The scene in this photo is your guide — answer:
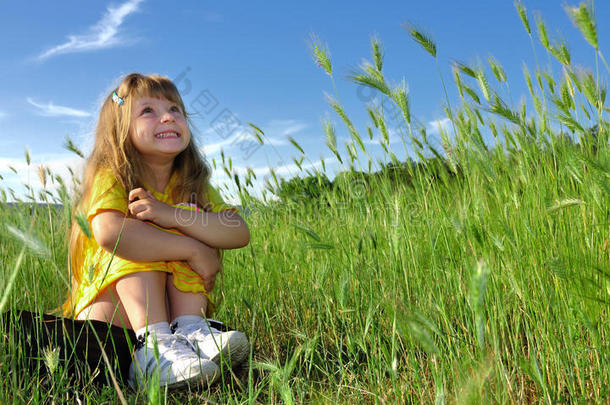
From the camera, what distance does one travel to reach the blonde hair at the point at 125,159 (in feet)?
5.30

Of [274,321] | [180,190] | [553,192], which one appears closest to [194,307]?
[274,321]

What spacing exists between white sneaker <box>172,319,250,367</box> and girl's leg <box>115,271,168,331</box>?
0.08m

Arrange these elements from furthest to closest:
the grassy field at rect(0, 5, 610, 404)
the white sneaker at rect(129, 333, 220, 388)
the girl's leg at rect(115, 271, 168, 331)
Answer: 1. the girl's leg at rect(115, 271, 168, 331)
2. the white sneaker at rect(129, 333, 220, 388)
3. the grassy field at rect(0, 5, 610, 404)

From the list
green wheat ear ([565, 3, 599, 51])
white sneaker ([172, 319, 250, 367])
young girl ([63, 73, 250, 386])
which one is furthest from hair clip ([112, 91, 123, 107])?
green wheat ear ([565, 3, 599, 51])

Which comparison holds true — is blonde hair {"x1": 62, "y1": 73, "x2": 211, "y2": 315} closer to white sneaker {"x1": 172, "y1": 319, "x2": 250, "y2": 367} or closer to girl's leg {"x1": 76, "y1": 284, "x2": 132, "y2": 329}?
girl's leg {"x1": 76, "y1": 284, "x2": 132, "y2": 329}

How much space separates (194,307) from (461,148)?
2.95ft

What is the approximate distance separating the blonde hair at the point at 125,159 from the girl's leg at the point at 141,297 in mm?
247

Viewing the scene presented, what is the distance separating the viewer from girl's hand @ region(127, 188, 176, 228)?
4.88 ft

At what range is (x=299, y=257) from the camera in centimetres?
187

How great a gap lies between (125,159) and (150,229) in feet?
0.88

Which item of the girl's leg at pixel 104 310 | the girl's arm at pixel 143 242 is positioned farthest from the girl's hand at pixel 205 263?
the girl's leg at pixel 104 310

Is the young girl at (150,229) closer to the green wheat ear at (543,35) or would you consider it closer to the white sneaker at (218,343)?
the white sneaker at (218,343)

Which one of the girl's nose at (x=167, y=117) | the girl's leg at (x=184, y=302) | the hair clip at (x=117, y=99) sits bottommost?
the girl's leg at (x=184, y=302)

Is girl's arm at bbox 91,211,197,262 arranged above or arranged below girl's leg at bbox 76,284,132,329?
above
